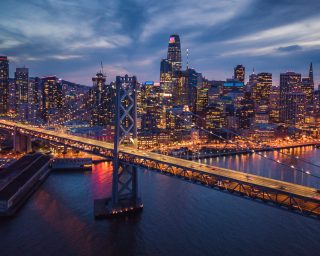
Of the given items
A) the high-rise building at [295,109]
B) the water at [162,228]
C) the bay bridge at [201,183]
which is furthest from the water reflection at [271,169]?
the high-rise building at [295,109]

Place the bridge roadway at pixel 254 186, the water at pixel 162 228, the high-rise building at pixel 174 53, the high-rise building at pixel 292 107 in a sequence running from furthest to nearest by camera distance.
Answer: the high-rise building at pixel 174 53, the high-rise building at pixel 292 107, the water at pixel 162 228, the bridge roadway at pixel 254 186

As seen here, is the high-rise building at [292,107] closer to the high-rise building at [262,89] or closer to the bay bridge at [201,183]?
the high-rise building at [262,89]

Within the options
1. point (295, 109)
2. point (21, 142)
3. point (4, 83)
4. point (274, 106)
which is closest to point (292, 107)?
point (295, 109)

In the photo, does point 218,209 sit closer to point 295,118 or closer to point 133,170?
point 133,170

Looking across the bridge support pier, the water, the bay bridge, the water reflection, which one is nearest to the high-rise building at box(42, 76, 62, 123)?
the bridge support pier

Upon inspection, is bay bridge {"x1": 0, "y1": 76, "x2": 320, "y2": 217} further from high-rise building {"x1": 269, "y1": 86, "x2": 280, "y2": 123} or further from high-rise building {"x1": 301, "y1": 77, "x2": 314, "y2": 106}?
high-rise building {"x1": 301, "y1": 77, "x2": 314, "y2": 106}

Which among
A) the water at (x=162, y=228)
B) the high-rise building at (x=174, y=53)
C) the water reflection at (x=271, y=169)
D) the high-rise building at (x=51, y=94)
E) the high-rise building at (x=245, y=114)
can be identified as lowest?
the water at (x=162, y=228)
